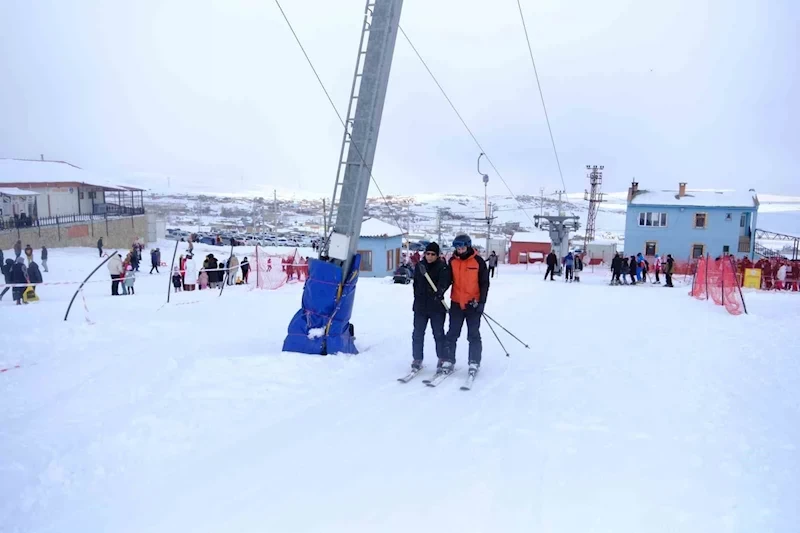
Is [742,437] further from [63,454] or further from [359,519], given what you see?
[63,454]

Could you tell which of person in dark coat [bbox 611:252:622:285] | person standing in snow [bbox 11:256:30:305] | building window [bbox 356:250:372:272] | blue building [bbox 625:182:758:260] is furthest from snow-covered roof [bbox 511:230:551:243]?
person standing in snow [bbox 11:256:30:305]

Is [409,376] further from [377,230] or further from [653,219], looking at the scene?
[653,219]

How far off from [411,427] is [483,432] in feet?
2.07

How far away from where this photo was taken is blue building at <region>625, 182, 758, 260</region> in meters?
46.1

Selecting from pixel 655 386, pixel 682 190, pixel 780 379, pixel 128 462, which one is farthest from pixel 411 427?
pixel 682 190

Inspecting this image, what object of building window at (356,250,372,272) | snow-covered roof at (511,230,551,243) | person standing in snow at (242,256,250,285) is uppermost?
person standing in snow at (242,256,250,285)

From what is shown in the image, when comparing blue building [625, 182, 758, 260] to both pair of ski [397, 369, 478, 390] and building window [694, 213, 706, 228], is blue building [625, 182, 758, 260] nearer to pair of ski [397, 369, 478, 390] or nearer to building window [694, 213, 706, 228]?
building window [694, 213, 706, 228]

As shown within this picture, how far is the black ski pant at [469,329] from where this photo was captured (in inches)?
251

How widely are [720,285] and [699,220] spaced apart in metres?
37.4

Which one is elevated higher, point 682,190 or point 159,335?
point 682,190

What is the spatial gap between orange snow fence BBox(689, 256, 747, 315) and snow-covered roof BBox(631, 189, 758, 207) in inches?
1354

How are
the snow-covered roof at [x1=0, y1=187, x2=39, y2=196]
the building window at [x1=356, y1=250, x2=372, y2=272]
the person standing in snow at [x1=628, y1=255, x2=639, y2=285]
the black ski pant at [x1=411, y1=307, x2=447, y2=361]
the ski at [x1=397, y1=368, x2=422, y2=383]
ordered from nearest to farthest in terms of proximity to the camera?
the ski at [x1=397, y1=368, x2=422, y2=383] < the black ski pant at [x1=411, y1=307, x2=447, y2=361] < the person standing in snow at [x1=628, y1=255, x2=639, y2=285] < the snow-covered roof at [x1=0, y1=187, x2=39, y2=196] < the building window at [x1=356, y1=250, x2=372, y2=272]

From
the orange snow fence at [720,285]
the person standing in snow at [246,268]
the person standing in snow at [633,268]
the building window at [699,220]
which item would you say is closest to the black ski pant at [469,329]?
the orange snow fence at [720,285]

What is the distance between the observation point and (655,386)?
20.2 feet
